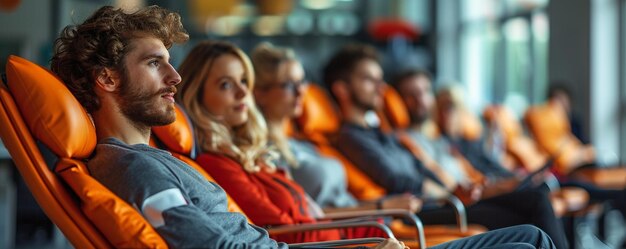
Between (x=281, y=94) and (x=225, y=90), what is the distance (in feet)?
2.11

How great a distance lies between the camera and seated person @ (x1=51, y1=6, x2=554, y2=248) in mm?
2391

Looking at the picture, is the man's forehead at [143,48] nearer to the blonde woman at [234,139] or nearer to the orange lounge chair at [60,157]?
the orange lounge chair at [60,157]

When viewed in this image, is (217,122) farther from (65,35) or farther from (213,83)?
(65,35)

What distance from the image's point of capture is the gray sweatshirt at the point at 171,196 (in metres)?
2.20

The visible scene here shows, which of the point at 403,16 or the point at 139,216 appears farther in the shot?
the point at 403,16

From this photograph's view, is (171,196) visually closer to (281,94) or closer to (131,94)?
(131,94)

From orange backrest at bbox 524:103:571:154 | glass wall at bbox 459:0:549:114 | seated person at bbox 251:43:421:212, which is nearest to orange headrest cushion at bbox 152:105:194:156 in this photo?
seated person at bbox 251:43:421:212

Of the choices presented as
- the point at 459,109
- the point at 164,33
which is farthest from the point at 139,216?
the point at 459,109

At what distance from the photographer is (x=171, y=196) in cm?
222

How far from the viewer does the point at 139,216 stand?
7.27ft

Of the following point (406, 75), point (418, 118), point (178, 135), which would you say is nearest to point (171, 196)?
point (178, 135)

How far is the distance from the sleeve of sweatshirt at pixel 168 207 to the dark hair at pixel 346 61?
8.30 ft

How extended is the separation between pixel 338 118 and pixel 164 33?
232cm

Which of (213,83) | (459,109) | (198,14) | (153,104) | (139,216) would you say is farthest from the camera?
(198,14)
